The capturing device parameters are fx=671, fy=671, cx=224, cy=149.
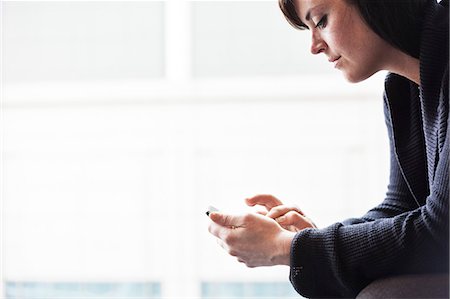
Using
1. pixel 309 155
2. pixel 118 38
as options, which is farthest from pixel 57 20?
pixel 309 155

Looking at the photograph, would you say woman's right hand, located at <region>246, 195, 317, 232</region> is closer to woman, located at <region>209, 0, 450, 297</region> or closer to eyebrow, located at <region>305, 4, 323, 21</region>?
woman, located at <region>209, 0, 450, 297</region>

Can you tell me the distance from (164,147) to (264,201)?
94 centimetres

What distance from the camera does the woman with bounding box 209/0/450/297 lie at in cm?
108

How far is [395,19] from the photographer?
1.19m

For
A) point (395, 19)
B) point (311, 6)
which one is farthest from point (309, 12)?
point (395, 19)

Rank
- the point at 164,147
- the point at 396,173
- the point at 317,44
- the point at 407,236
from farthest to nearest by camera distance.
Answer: the point at 164,147 → the point at 396,173 → the point at 317,44 → the point at 407,236

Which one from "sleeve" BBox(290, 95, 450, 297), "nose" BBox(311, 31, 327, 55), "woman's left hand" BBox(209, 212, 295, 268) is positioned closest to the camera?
"sleeve" BBox(290, 95, 450, 297)

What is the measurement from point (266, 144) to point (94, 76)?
0.68m

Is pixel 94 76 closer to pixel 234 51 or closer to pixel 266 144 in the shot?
pixel 234 51

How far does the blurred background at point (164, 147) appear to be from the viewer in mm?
2383

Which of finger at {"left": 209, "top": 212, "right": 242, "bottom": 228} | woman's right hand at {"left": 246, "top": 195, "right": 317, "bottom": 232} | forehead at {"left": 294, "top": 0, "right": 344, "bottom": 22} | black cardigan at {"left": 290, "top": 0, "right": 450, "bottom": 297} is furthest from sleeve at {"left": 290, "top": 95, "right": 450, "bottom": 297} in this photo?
forehead at {"left": 294, "top": 0, "right": 344, "bottom": 22}

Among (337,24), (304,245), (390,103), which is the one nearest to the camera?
(304,245)

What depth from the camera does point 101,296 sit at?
8.00ft

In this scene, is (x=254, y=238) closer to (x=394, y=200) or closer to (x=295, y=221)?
(x=295, y=221)
